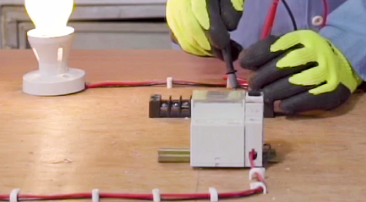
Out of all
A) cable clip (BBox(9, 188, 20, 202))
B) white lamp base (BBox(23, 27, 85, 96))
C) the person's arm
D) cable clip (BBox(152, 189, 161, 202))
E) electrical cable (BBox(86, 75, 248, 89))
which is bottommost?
cable clip (BBox(9, 188, 20, 202))

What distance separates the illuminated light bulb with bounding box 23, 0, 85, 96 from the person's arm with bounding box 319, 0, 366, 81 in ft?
1.14

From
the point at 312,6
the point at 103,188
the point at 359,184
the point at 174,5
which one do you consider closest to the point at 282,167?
the point at 359,184

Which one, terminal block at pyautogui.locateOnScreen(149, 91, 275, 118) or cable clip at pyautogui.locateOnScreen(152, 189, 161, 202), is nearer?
cable clip at pyautogui.locateOnScreen(152, 189, 161, 202)

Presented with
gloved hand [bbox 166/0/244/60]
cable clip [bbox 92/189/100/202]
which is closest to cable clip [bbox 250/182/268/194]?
cable clip [bbox 92/189/100/202]

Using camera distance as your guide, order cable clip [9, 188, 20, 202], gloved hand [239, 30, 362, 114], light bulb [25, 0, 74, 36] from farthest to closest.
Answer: light bulb [25, 0, 74, 36], gloved hand [239, 30, 362, 114], cable clip [9, 188, 20, 202]

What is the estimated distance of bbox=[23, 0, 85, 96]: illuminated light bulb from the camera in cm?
94

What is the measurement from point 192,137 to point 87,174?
0.36 ft

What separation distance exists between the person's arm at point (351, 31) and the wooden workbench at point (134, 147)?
0.05 m

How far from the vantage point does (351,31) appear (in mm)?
947

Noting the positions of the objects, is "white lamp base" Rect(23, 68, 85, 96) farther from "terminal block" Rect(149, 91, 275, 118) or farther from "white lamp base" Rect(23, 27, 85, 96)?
"terminal block" Rect(149, 91, 275, 118)

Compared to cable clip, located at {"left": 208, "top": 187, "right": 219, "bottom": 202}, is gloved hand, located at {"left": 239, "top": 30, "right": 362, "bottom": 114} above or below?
above

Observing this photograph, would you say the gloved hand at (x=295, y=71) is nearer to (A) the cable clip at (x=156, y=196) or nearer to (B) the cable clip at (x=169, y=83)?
(B) the cable clip at (x=169, y=83)

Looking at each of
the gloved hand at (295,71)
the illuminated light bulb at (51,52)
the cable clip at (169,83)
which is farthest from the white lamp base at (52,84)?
the gloved hand at (295,71)

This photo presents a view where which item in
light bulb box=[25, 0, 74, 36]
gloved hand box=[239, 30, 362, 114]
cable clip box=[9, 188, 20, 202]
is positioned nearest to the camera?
cable clip box=[9, 188, 20, 202]
